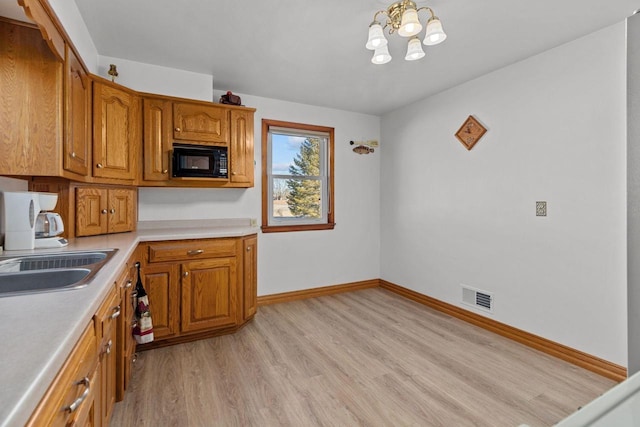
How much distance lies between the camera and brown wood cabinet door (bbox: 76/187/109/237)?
2299 millimetres

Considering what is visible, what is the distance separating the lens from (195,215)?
3.25 m

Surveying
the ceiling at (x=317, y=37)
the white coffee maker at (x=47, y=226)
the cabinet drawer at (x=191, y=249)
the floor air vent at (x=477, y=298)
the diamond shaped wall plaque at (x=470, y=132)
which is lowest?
the floor air vent at (x=477, y=298)

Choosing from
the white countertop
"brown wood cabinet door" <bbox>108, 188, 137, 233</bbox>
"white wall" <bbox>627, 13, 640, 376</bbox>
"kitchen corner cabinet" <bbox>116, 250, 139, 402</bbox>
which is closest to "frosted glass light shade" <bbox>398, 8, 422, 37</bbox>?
"white wall" <bbox>627, 13, 640, 376</bbox>

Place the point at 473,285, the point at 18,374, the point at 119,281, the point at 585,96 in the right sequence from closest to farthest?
the point at 18,374 → the point at 119,281 → the point at 585,96 → the point at 473,285

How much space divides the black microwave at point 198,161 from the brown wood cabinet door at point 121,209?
45cm

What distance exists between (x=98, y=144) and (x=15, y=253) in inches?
38.7

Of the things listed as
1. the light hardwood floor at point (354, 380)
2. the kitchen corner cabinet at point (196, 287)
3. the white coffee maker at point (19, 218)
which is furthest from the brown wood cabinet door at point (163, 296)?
the white coffee maker at point (19, 218)

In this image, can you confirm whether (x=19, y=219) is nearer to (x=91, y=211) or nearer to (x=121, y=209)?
(x=91, y=211)

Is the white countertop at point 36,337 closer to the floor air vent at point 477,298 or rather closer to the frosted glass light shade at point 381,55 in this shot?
the frosted glass light shade at point 381,55

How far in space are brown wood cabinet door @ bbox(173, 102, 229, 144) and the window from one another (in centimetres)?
68

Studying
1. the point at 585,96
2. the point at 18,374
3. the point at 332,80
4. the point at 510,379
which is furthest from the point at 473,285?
the point at 18,374

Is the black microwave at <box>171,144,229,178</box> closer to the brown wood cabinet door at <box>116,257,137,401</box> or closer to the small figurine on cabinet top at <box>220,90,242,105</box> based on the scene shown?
the small figurine on cabinet top at <box>220,90,242,105</box>

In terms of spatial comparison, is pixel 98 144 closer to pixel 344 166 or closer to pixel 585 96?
pixel 344 166

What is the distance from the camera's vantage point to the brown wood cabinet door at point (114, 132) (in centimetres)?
233
